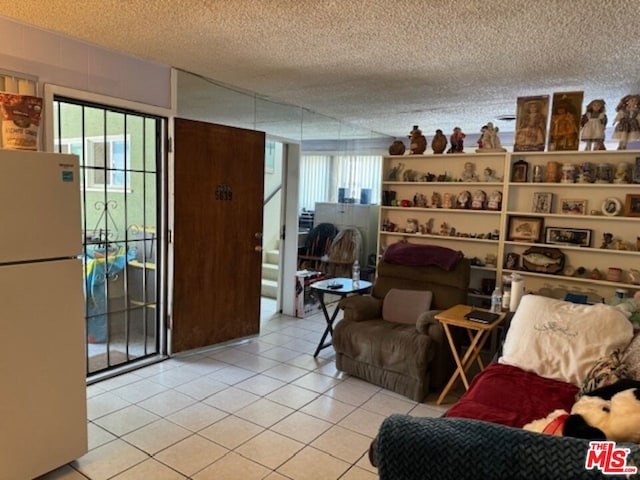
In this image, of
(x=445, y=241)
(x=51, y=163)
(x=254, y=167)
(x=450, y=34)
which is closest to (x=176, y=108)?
(x=254, y=167)

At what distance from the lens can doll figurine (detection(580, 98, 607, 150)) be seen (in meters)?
3.27

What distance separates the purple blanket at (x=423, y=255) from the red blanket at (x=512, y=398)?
1.30 m

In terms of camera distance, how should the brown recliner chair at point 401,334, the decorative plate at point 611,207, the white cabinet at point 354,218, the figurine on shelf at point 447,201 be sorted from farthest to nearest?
the white cabinet at point 354,218 → the figurine on shelf at point 447,201 → the decorative plate at point 611,207 → the brown recliner chair at point 401,334

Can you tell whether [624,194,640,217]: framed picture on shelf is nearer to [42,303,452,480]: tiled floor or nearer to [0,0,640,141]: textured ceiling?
[0,0,640,141]: textured ceiling

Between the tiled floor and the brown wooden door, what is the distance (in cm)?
33

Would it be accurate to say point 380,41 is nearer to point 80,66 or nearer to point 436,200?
point 436,200

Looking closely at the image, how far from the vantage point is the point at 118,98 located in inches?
123

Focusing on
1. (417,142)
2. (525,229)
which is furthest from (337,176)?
(525,229)

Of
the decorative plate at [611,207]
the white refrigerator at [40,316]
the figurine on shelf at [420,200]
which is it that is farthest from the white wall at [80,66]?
the decorative plate at [611,207]

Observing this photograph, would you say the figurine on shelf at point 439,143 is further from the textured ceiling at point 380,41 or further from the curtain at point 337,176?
the curtain at point 337,176

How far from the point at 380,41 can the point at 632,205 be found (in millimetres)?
2153

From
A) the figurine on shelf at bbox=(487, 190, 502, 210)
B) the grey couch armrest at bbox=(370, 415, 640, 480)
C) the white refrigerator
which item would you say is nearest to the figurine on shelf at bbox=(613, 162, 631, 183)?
the figurine on shelf at bbox=(487, 190, 502, 210)

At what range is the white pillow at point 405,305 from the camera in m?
3.58

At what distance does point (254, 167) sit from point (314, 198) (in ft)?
10.2
